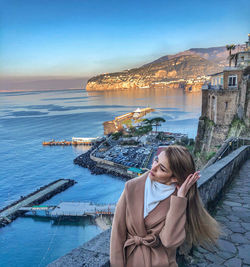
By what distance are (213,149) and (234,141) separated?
10981mm

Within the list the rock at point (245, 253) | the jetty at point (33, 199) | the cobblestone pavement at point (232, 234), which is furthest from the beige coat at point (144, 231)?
the jetty at point (33, 199)

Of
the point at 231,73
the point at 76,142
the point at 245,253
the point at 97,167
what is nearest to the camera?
the point at 245,253

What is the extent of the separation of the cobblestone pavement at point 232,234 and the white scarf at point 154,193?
1445mm

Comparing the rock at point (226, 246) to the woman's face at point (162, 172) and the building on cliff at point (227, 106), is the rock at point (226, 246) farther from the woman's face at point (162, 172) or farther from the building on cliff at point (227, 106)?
the building on cliff at point (227, 106)

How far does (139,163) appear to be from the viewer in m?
32.5

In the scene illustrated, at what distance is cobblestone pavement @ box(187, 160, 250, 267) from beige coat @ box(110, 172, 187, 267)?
1277 millimetres

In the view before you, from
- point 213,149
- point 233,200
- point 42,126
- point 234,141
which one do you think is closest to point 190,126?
point 213,149

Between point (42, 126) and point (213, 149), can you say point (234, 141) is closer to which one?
point (213, 149)

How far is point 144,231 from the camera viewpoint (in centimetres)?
156

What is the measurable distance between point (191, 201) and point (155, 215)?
335 mm

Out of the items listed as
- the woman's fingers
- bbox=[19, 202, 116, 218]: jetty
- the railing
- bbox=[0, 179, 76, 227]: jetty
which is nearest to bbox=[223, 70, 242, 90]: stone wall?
the railing

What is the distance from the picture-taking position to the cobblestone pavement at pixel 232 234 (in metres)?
2.55

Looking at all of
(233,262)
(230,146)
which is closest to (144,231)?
(233,262)

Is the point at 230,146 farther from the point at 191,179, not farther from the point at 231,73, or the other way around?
the point at 231,73
